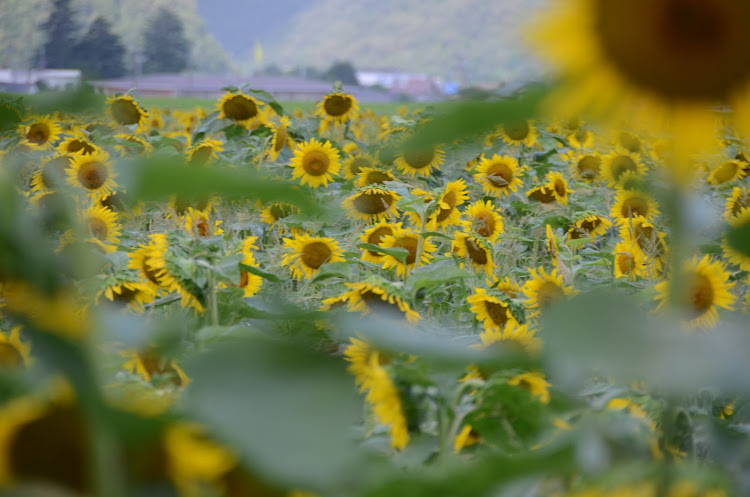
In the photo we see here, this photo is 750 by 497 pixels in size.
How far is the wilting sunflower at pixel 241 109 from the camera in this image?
2.48 m

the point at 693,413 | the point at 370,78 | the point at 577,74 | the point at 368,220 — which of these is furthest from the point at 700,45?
the point at 370,78

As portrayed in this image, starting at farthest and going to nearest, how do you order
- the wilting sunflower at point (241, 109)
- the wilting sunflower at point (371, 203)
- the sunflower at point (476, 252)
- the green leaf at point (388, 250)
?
the wilting sunflower at point (241, 109) < the wilting sunflower at point (371, 203) < the sunflower at point (476, 252) < the green leaf at point (388, 250)

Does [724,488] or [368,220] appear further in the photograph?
[368,220]

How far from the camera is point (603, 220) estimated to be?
1.76m

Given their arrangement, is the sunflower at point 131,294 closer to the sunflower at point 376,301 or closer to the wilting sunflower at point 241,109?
the sunflower at point 376,301

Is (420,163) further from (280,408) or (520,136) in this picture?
(280,408)

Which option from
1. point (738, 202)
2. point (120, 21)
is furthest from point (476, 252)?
point (120, 21)

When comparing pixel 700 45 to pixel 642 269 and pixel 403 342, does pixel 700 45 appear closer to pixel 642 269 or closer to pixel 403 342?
pixel 403 342

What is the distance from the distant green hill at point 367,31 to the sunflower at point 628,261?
18965 millimetres

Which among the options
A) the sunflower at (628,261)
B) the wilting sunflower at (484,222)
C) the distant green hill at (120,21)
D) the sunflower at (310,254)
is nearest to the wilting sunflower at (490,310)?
the sunflower at (310,254)

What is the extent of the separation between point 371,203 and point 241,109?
1.02 m

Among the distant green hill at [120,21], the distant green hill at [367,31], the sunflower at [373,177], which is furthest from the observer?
the distant green hill at [367,31]

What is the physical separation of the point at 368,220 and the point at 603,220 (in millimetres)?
523

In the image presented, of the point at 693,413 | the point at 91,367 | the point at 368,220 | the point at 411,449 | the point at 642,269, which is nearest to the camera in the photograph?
the point at 91,367
